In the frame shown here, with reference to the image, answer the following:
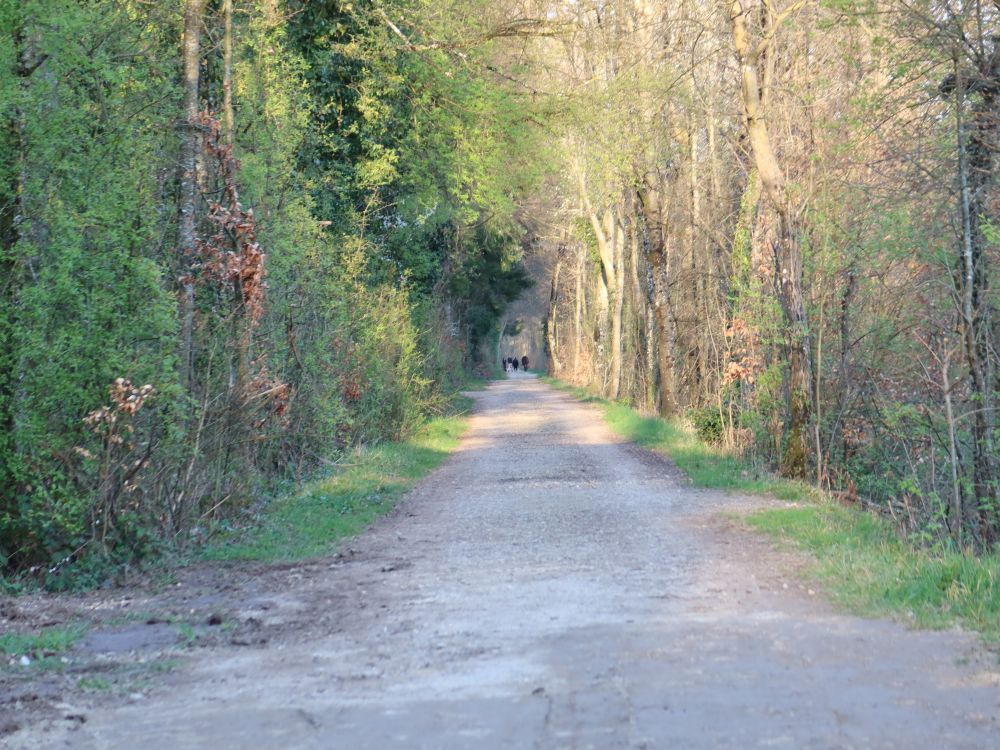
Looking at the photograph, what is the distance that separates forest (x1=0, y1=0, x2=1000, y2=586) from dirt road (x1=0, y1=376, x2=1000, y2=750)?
2015 mm

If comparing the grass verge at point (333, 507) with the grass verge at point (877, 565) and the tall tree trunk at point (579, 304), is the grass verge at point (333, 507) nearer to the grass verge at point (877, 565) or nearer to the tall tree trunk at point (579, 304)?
the grass verge at point (877, 565)

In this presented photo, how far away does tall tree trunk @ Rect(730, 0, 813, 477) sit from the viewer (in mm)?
16375

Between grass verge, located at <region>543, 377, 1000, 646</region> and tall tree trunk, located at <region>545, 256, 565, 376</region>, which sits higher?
tall tree trunk, located at <region>545, 256, 565, 376</region>

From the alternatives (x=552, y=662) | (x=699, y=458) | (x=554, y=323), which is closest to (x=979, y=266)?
(x=699, y=458)

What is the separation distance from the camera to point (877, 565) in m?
8.87

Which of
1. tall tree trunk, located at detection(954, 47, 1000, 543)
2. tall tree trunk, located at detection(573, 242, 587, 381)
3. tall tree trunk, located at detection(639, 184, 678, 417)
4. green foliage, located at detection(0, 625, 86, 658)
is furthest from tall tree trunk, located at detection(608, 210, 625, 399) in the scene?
green foliage, located at detection(0, 625, 86, 658)

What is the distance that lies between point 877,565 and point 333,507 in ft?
23.4

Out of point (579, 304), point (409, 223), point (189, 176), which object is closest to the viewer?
point (189, 176)

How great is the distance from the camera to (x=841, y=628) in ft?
23.5

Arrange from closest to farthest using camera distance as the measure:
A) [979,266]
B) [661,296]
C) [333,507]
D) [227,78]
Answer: [979,266], [333,507], [227,78], [661,296]

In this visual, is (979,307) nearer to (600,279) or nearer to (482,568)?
(482,568)

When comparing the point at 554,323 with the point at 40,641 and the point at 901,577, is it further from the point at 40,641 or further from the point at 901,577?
the point at 40,641

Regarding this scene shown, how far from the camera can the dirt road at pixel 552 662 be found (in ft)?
17.1

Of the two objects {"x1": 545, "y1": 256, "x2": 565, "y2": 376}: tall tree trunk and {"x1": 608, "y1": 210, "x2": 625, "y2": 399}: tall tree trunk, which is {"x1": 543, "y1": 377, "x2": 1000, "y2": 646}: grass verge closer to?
{"x1": 608, "y1": 210, "x2": 625, "y2": 399}: tall tree trunk
